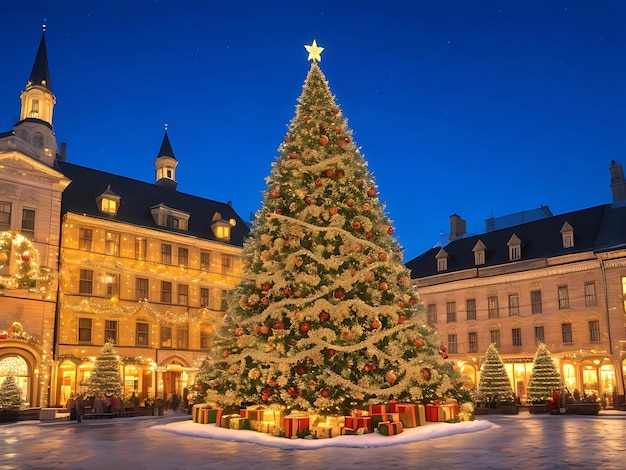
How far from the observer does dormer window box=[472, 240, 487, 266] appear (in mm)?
50406

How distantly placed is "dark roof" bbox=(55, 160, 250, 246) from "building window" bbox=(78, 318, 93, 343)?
21.5 ft

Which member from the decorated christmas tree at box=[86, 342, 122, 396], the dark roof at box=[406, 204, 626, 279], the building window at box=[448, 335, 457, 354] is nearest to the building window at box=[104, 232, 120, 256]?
the decorated christmas tree at box=[86, 342, 122, 396]

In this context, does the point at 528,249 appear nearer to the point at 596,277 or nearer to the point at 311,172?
the point at 596,277

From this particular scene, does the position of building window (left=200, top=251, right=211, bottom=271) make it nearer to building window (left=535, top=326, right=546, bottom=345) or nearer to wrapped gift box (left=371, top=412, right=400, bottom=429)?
building window (left=535, top=326, right=546, bottom=345)

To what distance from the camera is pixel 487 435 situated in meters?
16.9

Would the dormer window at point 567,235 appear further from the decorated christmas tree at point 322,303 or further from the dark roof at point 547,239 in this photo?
the decorated christmas tree at point 322,303

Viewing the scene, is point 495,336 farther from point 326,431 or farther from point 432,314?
point 326,431

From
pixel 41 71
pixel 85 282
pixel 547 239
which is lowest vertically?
pixel 85 282

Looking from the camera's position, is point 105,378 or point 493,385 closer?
point 105,378

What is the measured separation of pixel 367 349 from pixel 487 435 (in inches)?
144

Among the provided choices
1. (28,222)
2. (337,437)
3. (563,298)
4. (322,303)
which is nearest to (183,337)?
(28,222)

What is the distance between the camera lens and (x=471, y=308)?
49.9 m

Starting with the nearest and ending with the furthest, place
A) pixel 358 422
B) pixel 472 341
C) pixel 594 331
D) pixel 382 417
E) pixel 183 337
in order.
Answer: pixel 358 422 → pixel 382 417 → pixel 594 331 → pixel 183 337 → pixel 472 341

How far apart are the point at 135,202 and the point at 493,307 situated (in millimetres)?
26550
